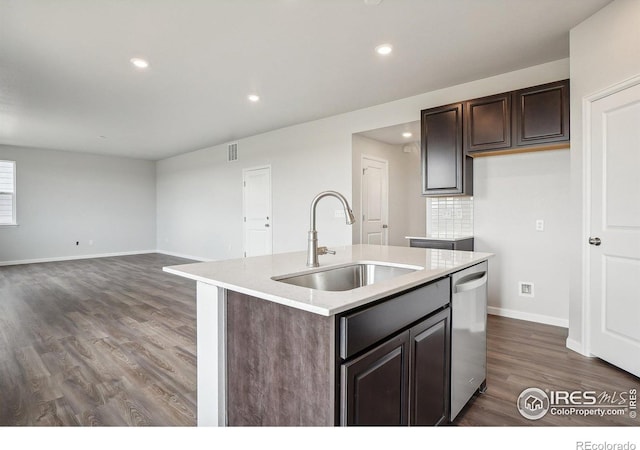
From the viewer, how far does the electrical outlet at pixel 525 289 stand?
12.1ft

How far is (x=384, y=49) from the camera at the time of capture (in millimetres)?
3182

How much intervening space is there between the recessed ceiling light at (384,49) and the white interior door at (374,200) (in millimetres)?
2057

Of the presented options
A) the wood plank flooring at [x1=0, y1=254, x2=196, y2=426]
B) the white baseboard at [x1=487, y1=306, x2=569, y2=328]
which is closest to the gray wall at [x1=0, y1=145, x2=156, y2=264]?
the wood plank flooring at [x1=0, y1=254, x2=196, y2=426]

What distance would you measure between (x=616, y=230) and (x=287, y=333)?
8.78 ft

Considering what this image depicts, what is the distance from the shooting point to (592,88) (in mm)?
2719

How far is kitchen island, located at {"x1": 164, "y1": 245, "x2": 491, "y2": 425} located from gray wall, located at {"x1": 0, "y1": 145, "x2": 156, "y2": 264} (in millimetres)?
8317

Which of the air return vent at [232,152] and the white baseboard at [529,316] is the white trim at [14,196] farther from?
the white baseboard at [529,316]

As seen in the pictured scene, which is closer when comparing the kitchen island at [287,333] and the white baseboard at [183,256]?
the kitchen island at [287,333]

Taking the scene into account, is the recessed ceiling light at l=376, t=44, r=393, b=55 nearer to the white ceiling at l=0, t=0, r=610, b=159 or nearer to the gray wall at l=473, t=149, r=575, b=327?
the white ceiling at l=0, t=0, r=610, b=159

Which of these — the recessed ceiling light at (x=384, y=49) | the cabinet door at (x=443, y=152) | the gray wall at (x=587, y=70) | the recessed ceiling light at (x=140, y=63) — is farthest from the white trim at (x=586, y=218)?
the recessed ceiling light at (x=140, y=63)

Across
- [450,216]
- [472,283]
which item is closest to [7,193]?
[450,216]

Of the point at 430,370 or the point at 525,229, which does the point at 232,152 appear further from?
the point at 430,370

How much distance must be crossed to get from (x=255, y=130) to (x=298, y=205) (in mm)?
1655

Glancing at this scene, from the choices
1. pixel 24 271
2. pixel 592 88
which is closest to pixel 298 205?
pixel 592 88
